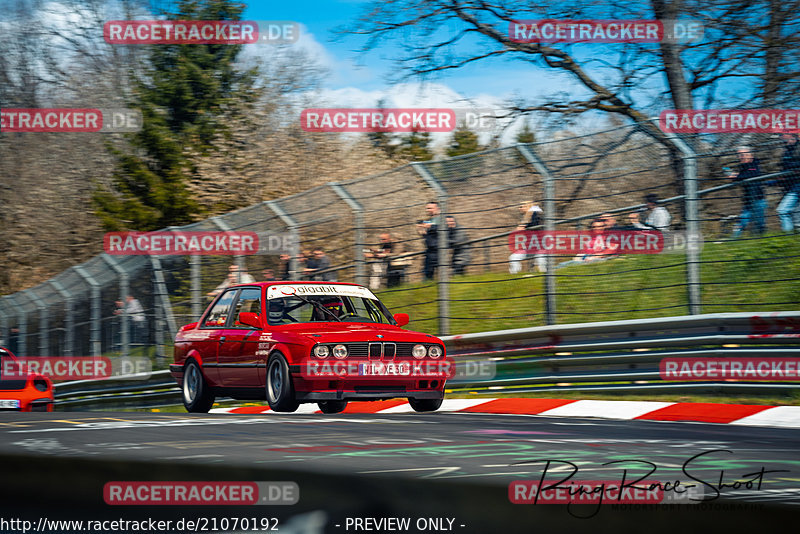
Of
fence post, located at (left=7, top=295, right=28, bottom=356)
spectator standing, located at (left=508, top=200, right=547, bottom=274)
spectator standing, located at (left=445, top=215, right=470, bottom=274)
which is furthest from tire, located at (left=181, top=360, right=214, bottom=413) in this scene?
fence post, located at (left=7, top=295, right=28, bottom=356)

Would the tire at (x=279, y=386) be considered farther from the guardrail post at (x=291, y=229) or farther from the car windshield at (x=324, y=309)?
the guardrail post at (x=291, y=229)

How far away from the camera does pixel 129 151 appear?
35125 millimetres

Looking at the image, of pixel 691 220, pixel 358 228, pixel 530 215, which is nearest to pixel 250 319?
pixel 358 228

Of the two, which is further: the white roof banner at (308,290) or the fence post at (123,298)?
the fence post at (123,298)

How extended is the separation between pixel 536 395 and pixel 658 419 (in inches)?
96.7

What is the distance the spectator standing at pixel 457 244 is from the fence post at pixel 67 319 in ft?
30.2

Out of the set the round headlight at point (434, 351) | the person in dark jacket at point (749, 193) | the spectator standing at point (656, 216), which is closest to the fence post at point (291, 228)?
the round headlight at point (434, 351)

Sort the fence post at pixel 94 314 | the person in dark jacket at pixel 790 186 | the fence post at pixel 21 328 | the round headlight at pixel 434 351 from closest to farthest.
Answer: the person in dark jacket at pixel 790 186 < the round headlight at pixel 434 351 < the fence post at pixel 94 314 < the fence post at pixel 21 328

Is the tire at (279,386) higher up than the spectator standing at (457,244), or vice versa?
the spectator standing at (457,244)

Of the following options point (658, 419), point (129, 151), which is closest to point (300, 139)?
point (129, 151)

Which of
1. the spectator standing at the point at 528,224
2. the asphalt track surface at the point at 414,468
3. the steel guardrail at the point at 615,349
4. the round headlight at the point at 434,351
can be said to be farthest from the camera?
the spectator standing at the point at 528,224

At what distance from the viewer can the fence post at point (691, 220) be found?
29.8ft

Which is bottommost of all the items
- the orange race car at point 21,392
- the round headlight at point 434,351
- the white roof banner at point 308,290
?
the orange race car at point 21,392

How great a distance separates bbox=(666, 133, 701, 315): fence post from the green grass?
8cm
